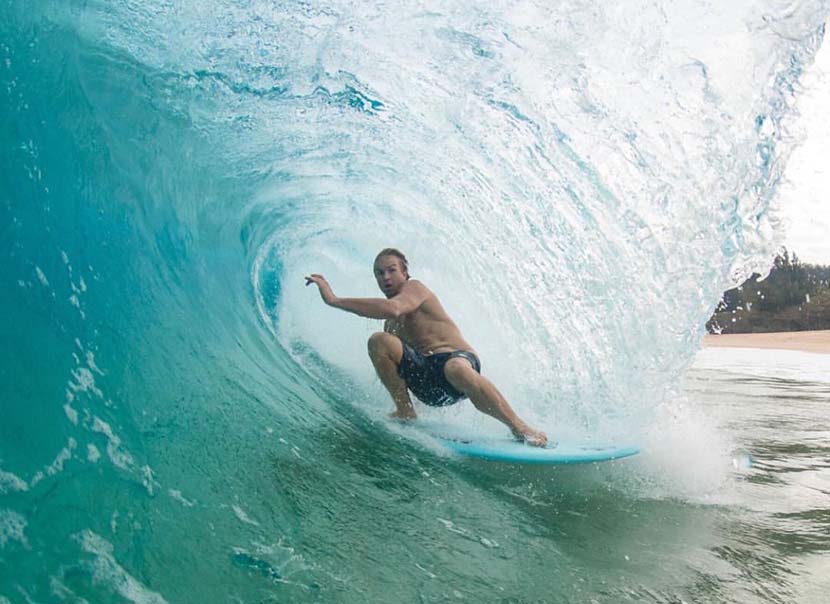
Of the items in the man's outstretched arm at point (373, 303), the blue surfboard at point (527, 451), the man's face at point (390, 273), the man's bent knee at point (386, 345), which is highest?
the man's face at point (390, 273)

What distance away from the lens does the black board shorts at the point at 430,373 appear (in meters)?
4.00

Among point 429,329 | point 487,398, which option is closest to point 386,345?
point 429,329

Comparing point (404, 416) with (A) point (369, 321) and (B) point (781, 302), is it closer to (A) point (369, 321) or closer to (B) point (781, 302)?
(A) point (369, 321)

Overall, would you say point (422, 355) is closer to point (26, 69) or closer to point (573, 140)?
point (573, 140)

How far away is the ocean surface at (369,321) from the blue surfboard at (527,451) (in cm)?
8

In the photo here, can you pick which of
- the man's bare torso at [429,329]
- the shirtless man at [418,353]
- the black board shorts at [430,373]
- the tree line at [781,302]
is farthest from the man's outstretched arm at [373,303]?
the tree line at [781,302]

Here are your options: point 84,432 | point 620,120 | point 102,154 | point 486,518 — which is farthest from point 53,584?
point 620,120

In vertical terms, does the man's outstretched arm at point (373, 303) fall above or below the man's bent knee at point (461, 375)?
above

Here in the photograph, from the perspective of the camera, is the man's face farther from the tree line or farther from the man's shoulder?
the tree line

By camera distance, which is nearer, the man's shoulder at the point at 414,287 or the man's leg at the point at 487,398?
the man's leg at the point at 487,398

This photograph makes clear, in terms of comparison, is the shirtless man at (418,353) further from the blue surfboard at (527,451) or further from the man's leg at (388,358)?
the blue surfboard at (527,451)

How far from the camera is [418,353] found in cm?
411

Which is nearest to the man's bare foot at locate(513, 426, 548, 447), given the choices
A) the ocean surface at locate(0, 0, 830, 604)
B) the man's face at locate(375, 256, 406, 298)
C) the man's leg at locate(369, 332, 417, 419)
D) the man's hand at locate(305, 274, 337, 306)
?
the ocean surface at locate(0, 0, 830, 604)

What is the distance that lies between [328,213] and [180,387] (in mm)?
3995
